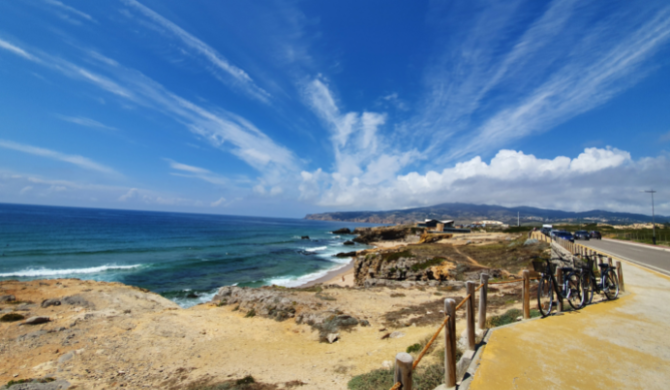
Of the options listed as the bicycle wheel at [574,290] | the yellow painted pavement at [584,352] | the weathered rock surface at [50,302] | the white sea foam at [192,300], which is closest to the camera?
the yellow painted pavement at [584,352]

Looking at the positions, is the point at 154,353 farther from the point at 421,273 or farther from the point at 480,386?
the point at 421,273

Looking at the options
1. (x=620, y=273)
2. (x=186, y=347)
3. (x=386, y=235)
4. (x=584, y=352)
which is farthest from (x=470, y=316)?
(x=386, y=235)

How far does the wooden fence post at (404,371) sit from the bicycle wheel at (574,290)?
804 centimetres

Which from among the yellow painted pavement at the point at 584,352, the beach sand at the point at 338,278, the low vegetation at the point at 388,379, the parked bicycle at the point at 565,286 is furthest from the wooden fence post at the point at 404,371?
the beach sand at the point at 338,278

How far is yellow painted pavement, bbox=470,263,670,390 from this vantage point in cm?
436

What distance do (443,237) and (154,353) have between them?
179 feet

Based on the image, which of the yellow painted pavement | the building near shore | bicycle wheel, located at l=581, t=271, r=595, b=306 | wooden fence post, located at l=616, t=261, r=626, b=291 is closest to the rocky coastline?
the yellow painted pavement

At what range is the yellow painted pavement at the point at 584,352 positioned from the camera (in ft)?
14.3

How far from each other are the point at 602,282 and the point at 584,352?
18.3ft

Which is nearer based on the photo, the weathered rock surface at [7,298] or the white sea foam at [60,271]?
the weathered rock surface at [7,298]

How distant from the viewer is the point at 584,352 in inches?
209

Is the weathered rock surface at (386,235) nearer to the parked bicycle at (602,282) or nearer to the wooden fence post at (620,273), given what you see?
the wooden fence post at (620,273)

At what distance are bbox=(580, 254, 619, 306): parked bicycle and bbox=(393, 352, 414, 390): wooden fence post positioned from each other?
29.1 feet

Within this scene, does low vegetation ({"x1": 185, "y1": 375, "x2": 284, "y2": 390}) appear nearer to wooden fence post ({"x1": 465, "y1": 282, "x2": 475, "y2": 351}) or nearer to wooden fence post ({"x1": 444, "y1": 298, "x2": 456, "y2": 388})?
wooden fence post ({"x1": 444, "y1": 298, "x2": 456, "y2": 388})
